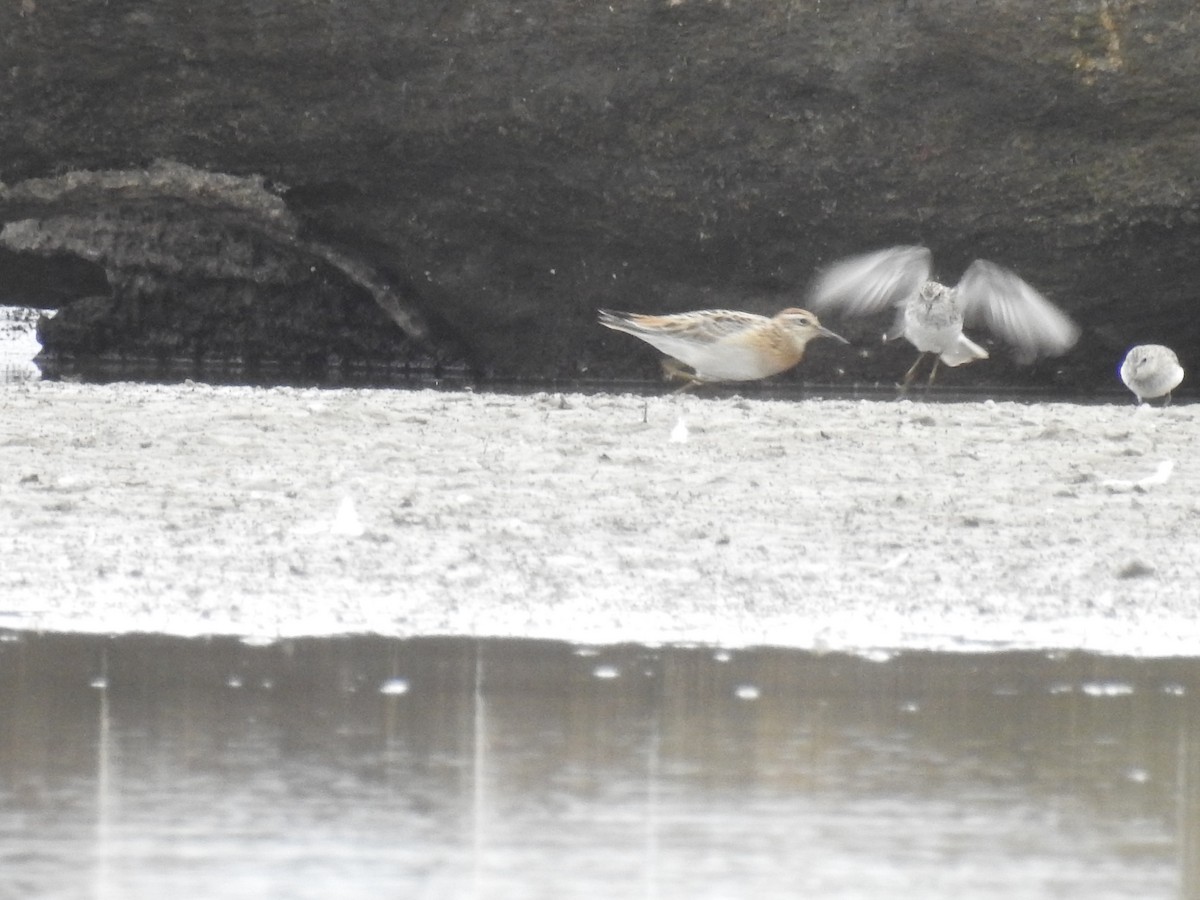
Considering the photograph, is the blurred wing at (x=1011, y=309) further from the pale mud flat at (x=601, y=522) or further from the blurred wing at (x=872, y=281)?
the pale mud flat at (x=601, y=522)

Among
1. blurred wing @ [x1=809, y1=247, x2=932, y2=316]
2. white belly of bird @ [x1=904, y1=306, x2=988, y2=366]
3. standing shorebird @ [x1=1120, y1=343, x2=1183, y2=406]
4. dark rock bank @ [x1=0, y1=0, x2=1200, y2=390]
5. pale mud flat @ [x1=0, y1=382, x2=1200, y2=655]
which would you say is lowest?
pale mud flat @ [x1=0, y1=382, x2=1200, y2=655]

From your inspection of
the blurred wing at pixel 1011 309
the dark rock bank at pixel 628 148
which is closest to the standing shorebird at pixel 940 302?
the blurred wing at pixel 1011 309

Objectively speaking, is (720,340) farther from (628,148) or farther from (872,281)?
(872,281)

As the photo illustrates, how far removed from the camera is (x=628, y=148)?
11.2m

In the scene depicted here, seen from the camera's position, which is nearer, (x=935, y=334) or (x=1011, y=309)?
(x=935, y=334)

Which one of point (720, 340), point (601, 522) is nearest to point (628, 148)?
point (720, 340)

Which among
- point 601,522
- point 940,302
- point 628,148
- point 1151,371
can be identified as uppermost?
point 628,148

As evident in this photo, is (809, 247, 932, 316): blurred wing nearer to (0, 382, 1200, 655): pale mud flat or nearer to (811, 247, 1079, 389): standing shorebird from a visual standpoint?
(811, 247, 1079, 389): standing shorebird

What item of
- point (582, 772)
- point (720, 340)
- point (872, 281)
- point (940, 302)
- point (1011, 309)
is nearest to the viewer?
point (582, 772)

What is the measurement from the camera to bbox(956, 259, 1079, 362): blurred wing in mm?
10875

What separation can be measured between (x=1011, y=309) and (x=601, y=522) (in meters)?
5.92

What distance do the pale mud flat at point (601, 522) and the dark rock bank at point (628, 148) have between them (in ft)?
8.91

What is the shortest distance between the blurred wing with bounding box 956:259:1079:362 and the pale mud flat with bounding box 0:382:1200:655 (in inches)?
93.5

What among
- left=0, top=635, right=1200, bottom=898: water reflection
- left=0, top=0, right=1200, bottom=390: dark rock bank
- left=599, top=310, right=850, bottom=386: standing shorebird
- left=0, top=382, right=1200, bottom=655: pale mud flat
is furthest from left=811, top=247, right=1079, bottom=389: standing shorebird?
left=0, top=635, right=1200, bottom=898: water reflection
